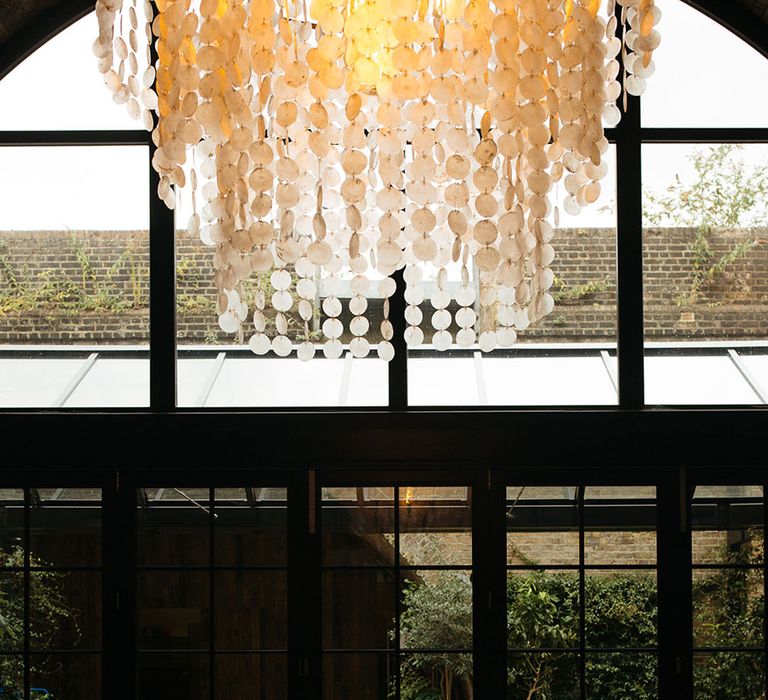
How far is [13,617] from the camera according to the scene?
14.6 feet

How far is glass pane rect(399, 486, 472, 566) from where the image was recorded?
14.6 feet

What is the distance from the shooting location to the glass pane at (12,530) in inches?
176

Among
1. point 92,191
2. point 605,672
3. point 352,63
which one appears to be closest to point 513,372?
point 605,672

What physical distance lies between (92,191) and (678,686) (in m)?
4.00

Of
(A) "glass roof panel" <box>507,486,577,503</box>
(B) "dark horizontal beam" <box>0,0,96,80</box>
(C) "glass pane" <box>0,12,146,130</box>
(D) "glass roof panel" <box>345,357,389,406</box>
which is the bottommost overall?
(A) "glass roof panel" <box>507,486,577,503</box>

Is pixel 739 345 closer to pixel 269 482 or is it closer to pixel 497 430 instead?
pixel 497 430

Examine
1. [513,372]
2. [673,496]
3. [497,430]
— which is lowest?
[673,496]

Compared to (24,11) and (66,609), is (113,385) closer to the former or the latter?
(66,609)

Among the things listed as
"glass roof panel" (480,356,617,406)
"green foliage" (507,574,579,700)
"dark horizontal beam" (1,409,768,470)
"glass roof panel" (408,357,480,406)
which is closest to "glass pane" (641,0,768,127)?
"glass roof panel" (480,356,617,406)

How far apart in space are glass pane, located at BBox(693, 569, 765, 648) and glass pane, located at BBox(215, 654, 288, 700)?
2.14 metres

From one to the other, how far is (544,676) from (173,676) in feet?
6.26

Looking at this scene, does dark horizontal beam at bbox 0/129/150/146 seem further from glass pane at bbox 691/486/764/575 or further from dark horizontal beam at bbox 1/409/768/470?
glass pane at bbox 691/486/764/575

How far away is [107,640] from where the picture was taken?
4438 millimetres

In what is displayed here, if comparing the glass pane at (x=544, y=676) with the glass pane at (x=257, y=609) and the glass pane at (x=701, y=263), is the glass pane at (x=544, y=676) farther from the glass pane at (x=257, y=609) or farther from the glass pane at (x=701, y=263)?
the glass pane at (x=701, y=263)
